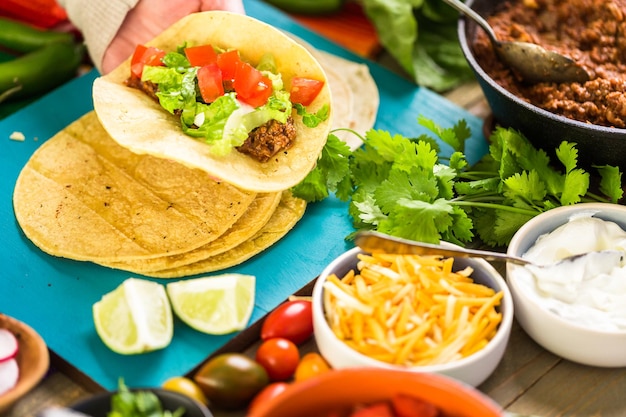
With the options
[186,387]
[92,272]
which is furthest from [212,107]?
[186,387]

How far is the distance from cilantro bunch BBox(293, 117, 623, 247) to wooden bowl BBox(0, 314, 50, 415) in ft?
4.77

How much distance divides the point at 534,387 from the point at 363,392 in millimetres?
925

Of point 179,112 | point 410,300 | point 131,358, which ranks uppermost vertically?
point 179,112

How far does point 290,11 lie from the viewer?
575 cm

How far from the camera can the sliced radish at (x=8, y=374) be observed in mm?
2912

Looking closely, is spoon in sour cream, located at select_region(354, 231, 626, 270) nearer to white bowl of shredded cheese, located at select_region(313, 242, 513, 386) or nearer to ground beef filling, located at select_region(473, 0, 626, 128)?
white bowl of shredded cheese, located at select_region(313, 242, 513, 386)

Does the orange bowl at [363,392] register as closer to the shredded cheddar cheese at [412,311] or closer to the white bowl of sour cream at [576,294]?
the shredded cheddar cheese at [412,311]

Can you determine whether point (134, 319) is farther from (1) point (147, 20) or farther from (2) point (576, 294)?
(1) point (147, 20)

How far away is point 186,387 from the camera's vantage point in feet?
9.75

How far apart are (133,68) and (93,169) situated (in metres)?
0.55

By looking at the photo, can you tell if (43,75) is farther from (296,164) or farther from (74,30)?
(296,164)

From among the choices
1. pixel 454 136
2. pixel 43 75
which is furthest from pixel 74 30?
pixel 454 136

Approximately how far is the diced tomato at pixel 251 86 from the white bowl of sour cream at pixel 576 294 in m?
1.31

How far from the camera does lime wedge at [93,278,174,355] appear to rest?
3.13 m
